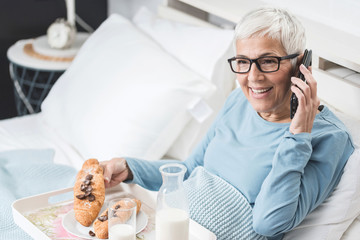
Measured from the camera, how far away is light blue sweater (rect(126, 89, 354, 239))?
1325mm

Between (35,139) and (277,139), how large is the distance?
4.03 feet

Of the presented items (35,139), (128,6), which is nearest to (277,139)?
(35,139)

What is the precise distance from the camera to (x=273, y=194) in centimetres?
134

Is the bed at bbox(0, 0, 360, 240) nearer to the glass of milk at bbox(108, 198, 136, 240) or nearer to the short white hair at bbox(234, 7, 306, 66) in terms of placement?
the short white hair at bbox(234, 7, 306, 66)

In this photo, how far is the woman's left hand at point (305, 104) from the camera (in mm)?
1317

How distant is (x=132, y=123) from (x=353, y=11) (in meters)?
0.84

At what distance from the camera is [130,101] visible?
2.09 metres

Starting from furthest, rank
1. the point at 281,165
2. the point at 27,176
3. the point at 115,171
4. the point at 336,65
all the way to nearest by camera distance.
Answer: the point at 27,176, the point at 336,65, the point at 115,171, the point at 281,165

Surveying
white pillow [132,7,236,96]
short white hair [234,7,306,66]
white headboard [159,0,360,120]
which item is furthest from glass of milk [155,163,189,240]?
white pillow [132,7,236,96]

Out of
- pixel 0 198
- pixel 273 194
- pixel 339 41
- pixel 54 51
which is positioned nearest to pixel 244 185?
pixel 273 194

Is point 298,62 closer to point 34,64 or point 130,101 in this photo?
point 130,101

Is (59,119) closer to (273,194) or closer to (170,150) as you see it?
(170,150)

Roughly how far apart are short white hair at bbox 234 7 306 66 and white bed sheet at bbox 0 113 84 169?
0.99 metres

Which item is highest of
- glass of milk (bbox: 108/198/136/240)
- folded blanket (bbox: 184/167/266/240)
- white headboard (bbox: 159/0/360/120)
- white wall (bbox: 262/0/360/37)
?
white wall (bbox: 262/0/360/37)
